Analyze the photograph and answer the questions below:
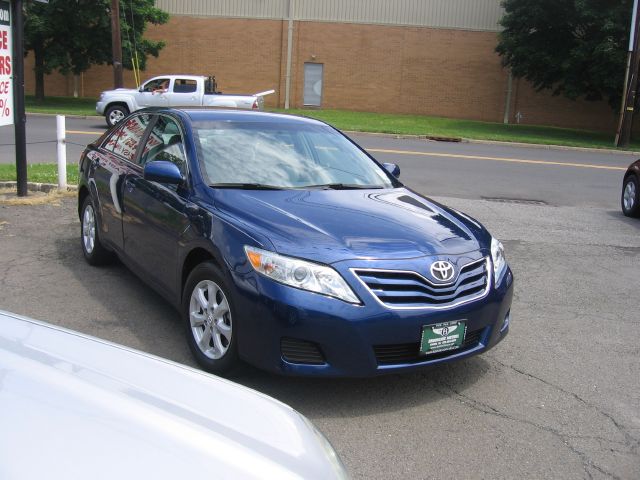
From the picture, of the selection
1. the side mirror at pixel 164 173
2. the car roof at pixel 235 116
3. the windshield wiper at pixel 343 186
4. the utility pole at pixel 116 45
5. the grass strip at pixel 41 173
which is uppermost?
the utility pole at pixel 116 45

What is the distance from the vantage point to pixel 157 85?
22.4 meters

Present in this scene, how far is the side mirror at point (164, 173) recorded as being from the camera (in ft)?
14.8

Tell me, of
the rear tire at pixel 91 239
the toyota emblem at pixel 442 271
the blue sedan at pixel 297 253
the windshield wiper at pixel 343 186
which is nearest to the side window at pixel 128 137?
the blue sedan at pixel 297 253

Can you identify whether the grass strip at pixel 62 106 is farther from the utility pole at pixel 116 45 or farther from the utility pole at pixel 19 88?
the utility pole at pixel 19 88

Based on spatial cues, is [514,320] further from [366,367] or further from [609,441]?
[366,367]

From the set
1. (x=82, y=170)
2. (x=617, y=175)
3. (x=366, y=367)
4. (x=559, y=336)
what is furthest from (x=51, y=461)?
(x=617, y=175)

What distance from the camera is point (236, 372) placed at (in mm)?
3967

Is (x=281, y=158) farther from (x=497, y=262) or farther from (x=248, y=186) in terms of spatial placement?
(x=497, y=262)

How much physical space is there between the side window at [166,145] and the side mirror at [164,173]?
0.12 meters

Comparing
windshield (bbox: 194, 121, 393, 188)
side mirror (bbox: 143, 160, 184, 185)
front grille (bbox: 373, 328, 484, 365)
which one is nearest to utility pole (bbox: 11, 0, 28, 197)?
windshield (bbox: 194, 121, 393, 188)

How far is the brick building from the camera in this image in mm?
35844

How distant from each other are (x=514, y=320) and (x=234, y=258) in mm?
2668

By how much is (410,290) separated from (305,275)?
0.60 m

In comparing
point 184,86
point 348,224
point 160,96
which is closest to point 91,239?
point 348,224
